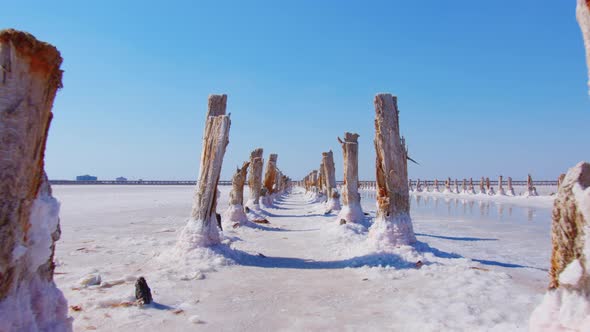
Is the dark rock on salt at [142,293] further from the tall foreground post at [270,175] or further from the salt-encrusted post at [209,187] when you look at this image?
the tall foreground post at [270,175]

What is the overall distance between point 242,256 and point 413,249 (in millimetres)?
3034

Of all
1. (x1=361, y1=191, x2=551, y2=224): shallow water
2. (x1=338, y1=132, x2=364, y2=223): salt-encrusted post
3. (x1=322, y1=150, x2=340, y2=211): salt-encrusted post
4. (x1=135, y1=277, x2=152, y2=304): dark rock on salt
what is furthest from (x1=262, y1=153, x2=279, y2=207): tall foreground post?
(x1=135, y1=277, x2=152, y2=304): dark rock on salt

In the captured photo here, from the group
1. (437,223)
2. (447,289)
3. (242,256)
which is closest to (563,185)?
(447,289)

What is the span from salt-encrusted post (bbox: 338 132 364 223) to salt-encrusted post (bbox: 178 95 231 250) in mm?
6046

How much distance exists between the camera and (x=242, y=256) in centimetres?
752

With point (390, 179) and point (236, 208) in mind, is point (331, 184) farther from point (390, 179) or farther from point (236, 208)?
point (390, 179)

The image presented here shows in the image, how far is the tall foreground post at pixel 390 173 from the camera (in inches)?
313

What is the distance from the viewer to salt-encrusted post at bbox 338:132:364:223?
12.9m

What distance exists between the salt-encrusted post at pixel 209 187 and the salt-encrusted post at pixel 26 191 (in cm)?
448

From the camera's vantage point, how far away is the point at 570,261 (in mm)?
2611

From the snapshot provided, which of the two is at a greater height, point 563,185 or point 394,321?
point 563,185

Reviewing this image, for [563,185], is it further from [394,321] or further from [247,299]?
[247,299]

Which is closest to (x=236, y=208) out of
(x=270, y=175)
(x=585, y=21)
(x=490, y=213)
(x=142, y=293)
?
(x=142, y=293)

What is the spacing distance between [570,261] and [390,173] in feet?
18.4
